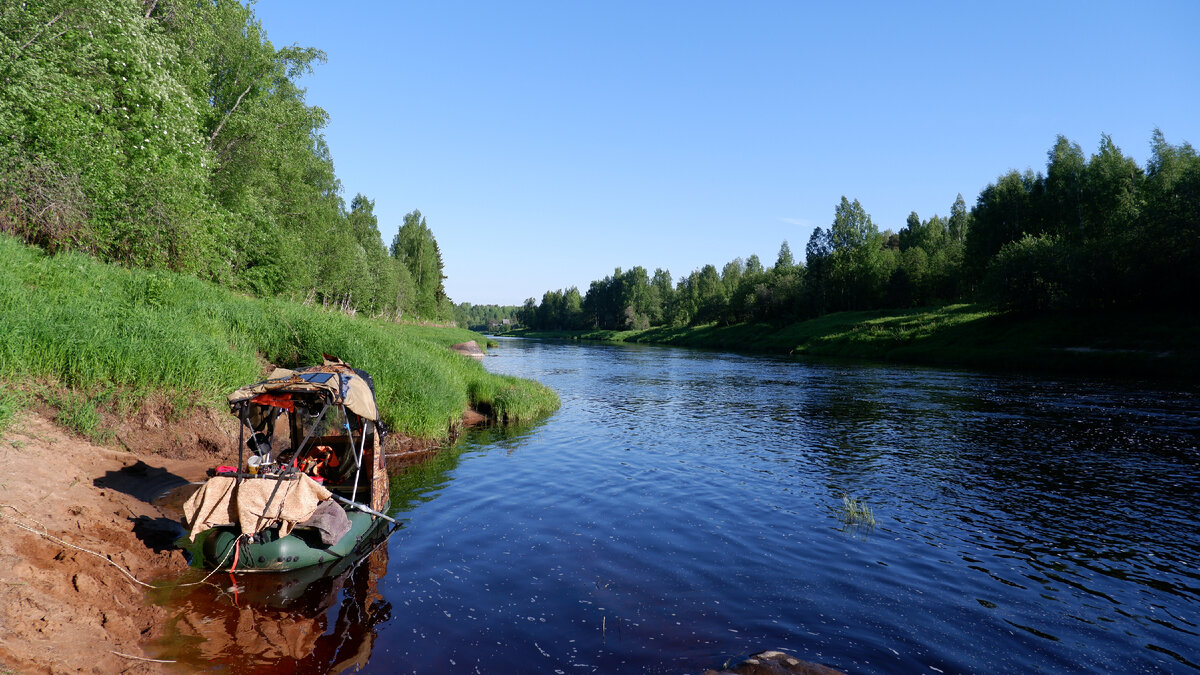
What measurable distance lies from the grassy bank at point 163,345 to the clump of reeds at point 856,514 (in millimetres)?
13727

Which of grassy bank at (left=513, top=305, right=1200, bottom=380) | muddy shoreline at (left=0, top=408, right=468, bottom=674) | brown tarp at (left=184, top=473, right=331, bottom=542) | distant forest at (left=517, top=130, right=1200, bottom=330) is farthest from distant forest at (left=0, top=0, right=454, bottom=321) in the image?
distant forest at (left=517, top=130, right=1200, bottom=330)

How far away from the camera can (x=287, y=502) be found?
938 cm

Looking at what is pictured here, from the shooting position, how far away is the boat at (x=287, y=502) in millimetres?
9211

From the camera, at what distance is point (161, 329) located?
627 inches

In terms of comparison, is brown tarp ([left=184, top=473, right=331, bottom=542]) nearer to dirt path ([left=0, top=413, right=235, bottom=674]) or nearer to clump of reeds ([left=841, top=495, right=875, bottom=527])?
dirt path ([left=0, top=413, right=235, bottom=674])

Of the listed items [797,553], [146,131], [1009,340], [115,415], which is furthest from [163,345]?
[1009,340]

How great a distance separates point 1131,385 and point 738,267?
137m

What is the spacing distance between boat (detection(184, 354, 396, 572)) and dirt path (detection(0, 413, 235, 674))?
3.83 ft

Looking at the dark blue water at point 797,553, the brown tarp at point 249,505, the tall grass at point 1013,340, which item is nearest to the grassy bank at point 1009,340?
the tall grass at point 1013,340

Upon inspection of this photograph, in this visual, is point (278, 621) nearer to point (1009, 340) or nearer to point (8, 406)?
point (8, 406)

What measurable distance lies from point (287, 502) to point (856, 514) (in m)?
12.6

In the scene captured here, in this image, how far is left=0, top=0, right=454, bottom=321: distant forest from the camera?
1880 cm

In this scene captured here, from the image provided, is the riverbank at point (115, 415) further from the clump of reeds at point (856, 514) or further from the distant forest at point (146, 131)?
the clump of reeds at point (856, 514)

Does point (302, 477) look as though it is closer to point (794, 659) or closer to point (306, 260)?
point (794, 659)
